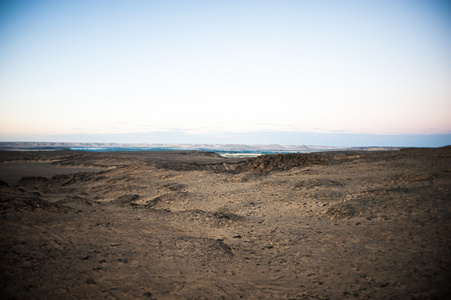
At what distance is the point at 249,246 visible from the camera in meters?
7.20

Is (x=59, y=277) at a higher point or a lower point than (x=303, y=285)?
higher

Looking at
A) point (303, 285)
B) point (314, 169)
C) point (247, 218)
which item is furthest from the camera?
point (314, 169)

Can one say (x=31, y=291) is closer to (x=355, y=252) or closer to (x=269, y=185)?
(x=355, y=252)

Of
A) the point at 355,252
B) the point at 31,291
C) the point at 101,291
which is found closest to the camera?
the point at 31,291

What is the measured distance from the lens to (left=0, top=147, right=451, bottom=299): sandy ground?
4527mm

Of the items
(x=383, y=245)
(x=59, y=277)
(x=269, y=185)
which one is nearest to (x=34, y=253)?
(x=59, y=277)

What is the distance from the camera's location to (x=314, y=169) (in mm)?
18266

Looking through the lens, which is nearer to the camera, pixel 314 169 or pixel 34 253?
pixel 34 253

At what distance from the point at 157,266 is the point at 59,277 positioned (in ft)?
5.85

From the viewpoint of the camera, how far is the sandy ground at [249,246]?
14.9ft

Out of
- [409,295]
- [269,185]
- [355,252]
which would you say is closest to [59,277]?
[409,295]

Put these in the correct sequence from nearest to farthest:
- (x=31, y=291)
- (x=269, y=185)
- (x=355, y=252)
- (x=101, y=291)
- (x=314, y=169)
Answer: (x=31, y=291), (x=101, y=291), (x=355, y=252), (x=269, y=185), (x=314, y=169)

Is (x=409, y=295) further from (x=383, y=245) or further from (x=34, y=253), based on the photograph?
(x=34, y=253)

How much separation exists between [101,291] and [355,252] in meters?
5.70
